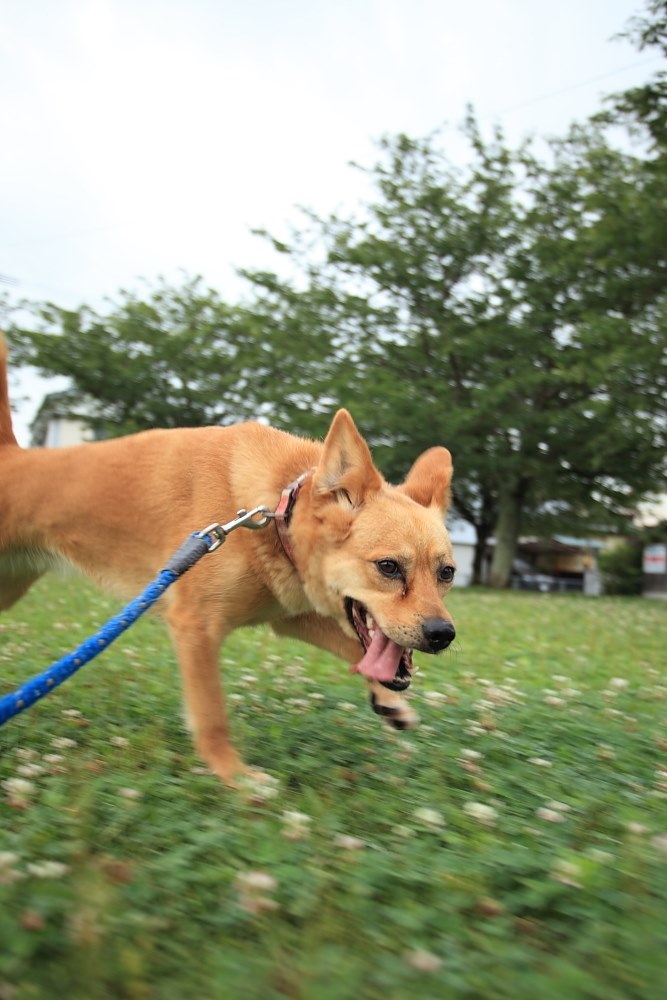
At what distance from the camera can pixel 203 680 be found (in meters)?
3.38

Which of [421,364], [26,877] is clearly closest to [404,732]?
[26,877]

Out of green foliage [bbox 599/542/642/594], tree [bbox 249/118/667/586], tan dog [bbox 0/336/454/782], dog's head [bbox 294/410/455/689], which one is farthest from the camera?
green foliage [bbox 599/542/642/594]

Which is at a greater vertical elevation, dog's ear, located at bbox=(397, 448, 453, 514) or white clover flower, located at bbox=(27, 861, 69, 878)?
dog's ear, located at bbox=(397, 448, 453, 514)

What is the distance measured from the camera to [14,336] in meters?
28.6

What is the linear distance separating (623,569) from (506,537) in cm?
1305

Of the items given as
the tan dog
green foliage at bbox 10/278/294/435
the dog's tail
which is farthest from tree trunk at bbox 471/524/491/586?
the tan dog

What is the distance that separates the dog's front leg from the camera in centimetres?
326

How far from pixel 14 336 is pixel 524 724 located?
28735 millimetres

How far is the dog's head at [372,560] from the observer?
312 centimetres

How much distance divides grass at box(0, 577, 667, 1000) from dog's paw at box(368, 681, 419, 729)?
0.11 metres

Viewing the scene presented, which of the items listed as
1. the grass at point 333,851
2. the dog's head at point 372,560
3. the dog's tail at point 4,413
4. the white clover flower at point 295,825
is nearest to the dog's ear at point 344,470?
the dog's head at point 372,560

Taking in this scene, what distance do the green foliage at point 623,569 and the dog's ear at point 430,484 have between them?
34.3 m

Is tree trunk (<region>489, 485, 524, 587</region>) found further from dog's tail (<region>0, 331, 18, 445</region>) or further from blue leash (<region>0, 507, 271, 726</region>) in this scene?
blue leash (<region>0, 507, 271, 726</region>)

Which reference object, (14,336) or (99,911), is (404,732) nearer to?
(99,911)
